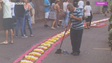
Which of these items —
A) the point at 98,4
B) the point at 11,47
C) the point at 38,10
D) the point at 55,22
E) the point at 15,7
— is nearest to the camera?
the point at 11,47

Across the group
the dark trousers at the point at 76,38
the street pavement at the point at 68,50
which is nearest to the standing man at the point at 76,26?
the dark trousers at the point at 76,38

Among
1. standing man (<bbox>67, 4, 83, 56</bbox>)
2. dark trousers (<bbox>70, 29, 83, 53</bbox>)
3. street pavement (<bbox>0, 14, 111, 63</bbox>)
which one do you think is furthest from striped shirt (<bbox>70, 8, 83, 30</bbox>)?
street pavement (<bbox>0, 14, 111, 63</bbox>)

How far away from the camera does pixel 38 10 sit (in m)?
18.5

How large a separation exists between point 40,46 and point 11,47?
110cm

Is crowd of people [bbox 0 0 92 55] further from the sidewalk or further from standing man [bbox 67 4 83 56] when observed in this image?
the sidewalk

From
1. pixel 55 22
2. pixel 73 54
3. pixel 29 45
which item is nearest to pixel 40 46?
pixel 29 45

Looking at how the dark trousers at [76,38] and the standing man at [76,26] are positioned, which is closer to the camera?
the standing man at [76,26]

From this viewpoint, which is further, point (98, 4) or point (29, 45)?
point (98, 4)

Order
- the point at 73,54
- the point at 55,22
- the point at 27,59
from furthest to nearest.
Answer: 1. the point at 55,22
2. the point at 73,54
3. the point at 27,59

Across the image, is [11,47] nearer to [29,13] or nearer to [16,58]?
[16,58]

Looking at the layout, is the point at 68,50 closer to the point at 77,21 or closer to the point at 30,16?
the point at 77,21

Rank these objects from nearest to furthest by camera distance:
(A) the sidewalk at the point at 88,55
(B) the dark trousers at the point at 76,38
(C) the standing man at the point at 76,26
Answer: (A) the sidewalk at the point at 88,55 < (C) the standing man at the point at 76,26 < (B) the dark trousers at the point at 76,38

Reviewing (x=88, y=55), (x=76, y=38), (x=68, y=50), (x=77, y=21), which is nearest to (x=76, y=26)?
(x=77, y=21)

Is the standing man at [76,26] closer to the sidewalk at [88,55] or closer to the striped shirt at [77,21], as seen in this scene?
the striped shirt at [77,21]
